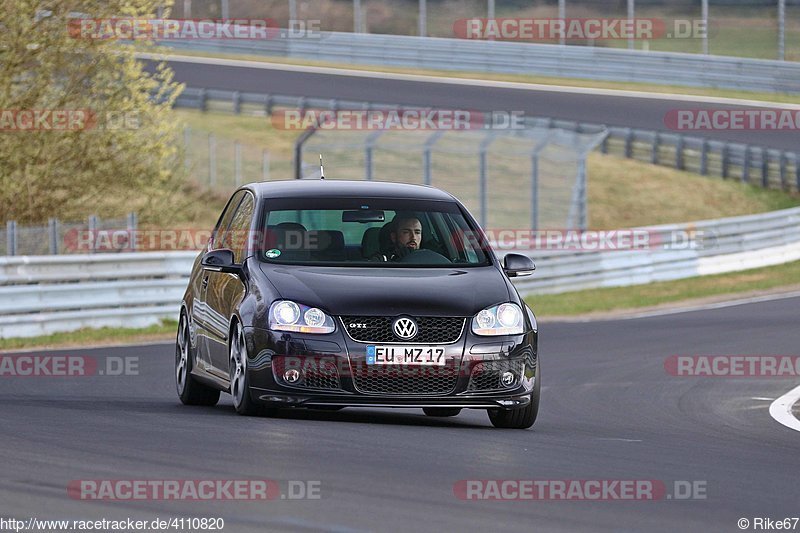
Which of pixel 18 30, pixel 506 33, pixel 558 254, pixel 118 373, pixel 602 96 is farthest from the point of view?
pixel 506 33

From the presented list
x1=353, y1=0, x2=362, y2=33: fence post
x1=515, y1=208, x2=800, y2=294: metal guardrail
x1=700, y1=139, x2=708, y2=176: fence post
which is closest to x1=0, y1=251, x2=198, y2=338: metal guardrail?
x1=515, y1=208, x2=800, y2=294: metal guardrail

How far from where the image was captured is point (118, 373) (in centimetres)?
1526

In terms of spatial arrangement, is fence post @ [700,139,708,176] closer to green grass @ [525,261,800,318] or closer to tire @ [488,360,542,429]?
green grass @ [525,261,800,318]

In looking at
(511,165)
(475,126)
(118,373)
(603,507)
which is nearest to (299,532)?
(603,507)

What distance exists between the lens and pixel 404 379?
10188 mm

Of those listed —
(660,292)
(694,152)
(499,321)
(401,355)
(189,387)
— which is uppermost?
(499,321)

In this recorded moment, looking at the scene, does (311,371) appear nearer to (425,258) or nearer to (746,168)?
(425,258)

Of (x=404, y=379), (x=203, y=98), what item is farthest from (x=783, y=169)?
(x=404, y=379)

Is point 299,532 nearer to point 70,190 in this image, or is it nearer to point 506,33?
point 70,190

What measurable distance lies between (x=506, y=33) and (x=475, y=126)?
18.7 m

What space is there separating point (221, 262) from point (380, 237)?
3.44ft

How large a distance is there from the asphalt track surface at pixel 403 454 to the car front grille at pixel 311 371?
9.6 inches

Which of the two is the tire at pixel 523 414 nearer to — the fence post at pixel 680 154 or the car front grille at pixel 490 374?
the car front grille at pixel 490 374

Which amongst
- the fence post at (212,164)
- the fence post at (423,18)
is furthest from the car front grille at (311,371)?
the fence post at (423,18)
